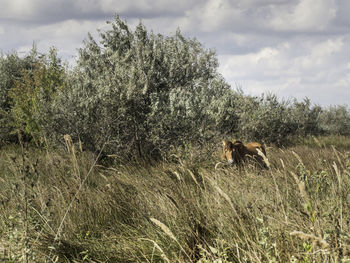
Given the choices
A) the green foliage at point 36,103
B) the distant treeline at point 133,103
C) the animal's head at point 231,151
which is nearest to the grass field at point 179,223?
the animal's head at point 231,151

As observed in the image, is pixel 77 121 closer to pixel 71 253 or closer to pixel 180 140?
pixel 180 140

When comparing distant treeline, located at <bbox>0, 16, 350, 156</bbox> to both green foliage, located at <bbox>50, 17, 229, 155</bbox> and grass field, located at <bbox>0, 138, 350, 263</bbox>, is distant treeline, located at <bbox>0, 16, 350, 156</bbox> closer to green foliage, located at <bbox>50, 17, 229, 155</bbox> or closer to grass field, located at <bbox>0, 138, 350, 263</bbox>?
green foliage, located at <bbox>50, 17, 229, 155</bbox>

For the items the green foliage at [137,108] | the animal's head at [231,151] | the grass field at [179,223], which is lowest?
the grass field at [179,223]

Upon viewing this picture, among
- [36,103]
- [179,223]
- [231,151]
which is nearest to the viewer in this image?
[179,223]

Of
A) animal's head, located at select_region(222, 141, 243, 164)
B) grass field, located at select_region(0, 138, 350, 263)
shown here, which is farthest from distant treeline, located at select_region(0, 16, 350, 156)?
grass field, located at select_region(0, 138, 350, 263)

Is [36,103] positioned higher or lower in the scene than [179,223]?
higher

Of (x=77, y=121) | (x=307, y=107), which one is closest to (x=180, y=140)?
(x=77, y=121)

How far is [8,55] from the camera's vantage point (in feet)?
74.9

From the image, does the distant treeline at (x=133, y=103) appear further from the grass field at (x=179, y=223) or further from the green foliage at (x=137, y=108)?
the grass field at (x=179, y=223)

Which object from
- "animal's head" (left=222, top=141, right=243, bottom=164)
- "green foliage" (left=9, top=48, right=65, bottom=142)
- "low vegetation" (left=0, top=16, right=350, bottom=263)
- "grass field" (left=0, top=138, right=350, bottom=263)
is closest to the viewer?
"grass field" (left=0, top=138, right=350, bottom=263)

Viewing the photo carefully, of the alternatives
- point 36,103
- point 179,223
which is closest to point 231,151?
point 179,223

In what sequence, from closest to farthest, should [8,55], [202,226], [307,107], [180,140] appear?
1. [202,226]
2. [180,140]
3. [307,107]
4. [8,55]

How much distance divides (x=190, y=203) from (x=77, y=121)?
7446 millimetres

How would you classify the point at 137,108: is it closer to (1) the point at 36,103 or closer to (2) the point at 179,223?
(1) the point at 36,103
